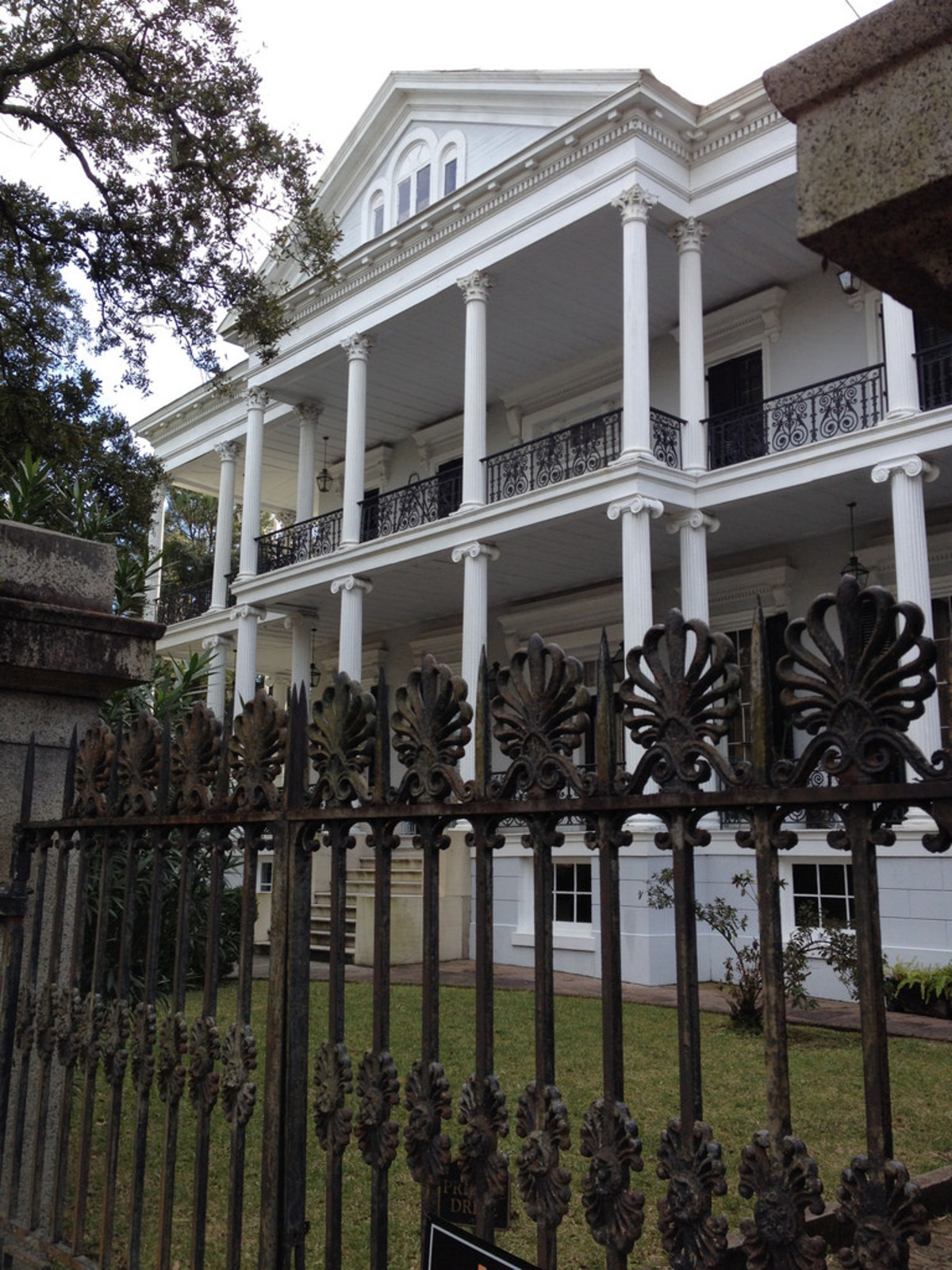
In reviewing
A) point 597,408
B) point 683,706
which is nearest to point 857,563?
point 597,408

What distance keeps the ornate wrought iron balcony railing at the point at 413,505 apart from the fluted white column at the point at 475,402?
1.50 m

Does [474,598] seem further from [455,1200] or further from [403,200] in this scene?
[455,1200]

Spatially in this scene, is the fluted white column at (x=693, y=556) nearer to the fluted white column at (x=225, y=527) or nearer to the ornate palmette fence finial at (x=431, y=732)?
the fluted white column at (x=225, y=527)

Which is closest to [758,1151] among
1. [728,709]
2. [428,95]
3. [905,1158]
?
[728,709]

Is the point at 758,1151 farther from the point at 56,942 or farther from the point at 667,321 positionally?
the point at 667,321

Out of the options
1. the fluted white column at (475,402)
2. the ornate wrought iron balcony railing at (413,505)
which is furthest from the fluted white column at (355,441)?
the fluted white column at (475,402)

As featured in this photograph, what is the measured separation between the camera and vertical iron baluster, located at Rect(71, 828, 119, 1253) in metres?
3.04

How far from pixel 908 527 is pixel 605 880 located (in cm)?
1106

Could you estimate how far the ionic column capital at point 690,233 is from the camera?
14.2 meters

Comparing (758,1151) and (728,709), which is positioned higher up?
(728,709)

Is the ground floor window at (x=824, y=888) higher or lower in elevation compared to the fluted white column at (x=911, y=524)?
lower

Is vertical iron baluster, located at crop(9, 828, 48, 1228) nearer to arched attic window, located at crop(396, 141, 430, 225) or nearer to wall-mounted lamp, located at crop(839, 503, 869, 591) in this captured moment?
wall-mounted lamp, located at crop(839, 503, 869, 591)

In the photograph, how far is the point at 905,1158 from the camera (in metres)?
5.29

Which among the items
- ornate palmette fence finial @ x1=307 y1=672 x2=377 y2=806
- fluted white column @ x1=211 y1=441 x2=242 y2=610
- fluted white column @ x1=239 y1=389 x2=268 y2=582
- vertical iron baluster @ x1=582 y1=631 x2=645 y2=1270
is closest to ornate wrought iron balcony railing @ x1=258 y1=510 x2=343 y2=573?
fluted white column @ x1=239 y1=389 x2=268 y2=582
